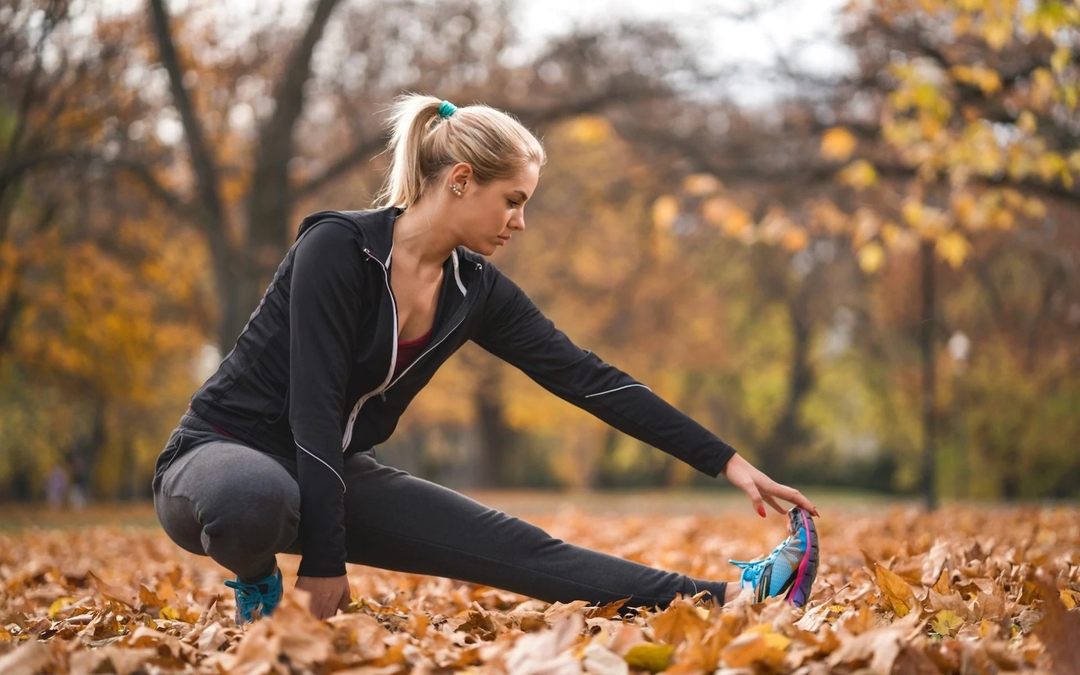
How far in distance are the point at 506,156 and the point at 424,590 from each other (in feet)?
6.47

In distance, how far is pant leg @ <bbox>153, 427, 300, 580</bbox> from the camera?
104 inches

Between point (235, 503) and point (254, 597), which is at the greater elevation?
point (235, 503)

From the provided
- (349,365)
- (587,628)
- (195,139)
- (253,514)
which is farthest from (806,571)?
(195,139)

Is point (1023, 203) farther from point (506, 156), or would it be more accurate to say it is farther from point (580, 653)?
point (580, 653)

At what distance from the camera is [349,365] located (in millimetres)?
2867

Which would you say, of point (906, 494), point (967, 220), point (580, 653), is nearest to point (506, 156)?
point (580, 653)

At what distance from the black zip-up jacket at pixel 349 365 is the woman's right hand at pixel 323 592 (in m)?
0.02

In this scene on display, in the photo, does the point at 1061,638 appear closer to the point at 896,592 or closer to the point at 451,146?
the point at 896,592

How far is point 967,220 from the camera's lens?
7.80 m

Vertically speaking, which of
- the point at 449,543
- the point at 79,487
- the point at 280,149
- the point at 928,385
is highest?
the point at 280,149

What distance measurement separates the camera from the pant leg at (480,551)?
306 centimetres

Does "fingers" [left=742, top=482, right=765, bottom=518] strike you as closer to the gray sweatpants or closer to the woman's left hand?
the woman's left hand

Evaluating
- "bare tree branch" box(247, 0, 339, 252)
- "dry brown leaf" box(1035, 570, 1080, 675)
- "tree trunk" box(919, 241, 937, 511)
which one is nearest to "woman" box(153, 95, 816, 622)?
"dry brown leaf" box(1035, 570, 1080, 675)

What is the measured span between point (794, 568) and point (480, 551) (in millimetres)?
929
